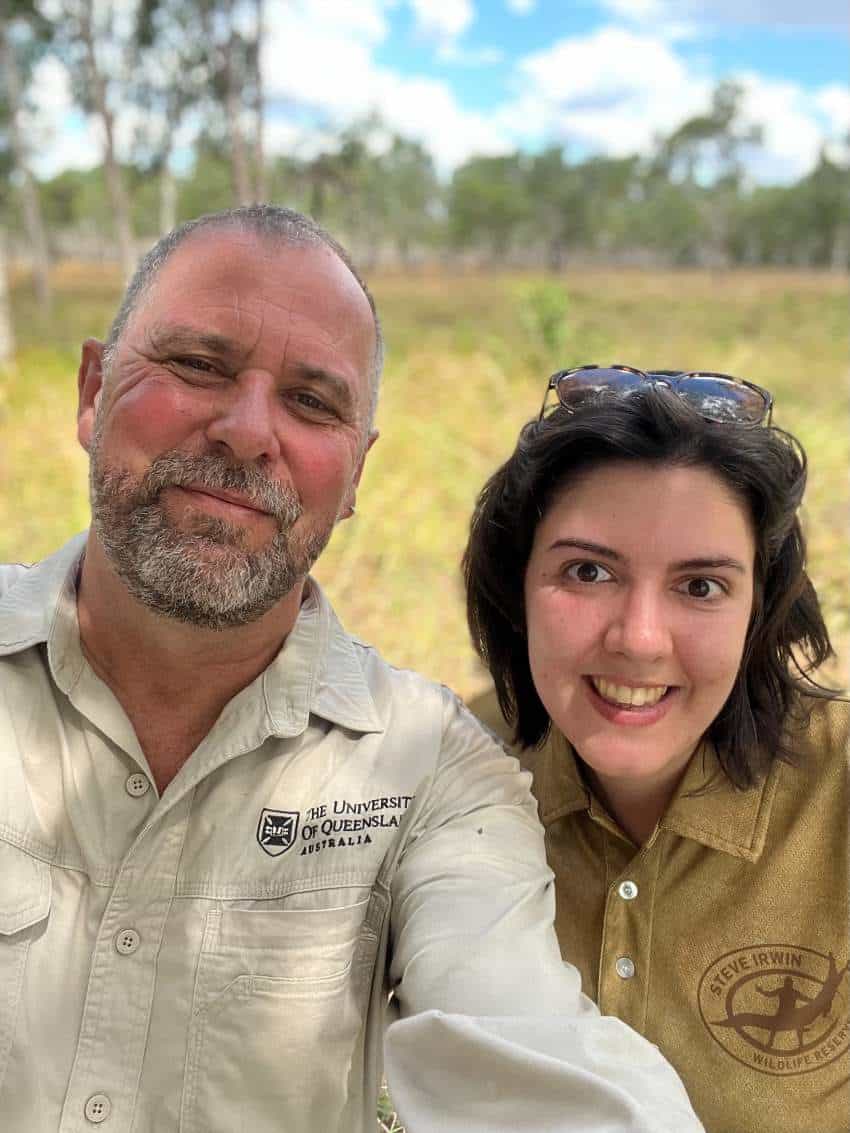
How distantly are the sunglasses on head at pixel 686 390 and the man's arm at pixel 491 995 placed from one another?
0.62 metres

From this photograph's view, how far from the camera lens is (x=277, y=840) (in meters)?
1.66

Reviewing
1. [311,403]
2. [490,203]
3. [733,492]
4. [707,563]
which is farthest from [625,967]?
[490,203]

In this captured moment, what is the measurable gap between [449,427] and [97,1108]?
25.8ft

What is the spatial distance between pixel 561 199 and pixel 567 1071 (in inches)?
1892

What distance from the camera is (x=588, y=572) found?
174cm

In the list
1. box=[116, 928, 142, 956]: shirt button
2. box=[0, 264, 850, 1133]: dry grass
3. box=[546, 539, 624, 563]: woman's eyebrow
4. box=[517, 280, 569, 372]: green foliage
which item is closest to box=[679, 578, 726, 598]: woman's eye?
box=[546, 539, 624, 563]: woman's eyebrow

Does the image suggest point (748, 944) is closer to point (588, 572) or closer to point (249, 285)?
point (588, 572)

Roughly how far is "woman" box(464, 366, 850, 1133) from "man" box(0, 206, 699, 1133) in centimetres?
25

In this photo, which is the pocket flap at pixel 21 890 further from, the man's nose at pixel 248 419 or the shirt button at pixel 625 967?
the shirt button at pixel 625 967

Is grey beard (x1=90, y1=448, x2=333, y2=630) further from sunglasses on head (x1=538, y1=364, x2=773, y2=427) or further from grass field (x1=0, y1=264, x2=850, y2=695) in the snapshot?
grass field (x1=0, y1=264, x2=850, y2=695)

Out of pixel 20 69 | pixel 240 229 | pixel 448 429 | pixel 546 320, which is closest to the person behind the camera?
pixel 240 229

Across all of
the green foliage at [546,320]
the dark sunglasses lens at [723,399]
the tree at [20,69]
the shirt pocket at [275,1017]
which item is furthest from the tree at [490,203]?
the shirt pocket at [275,1017]

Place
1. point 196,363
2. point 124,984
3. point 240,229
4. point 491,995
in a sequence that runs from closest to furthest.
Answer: point 491,995, point 124,984, point 196,363, point 240,229

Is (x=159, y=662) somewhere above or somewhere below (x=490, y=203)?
below
